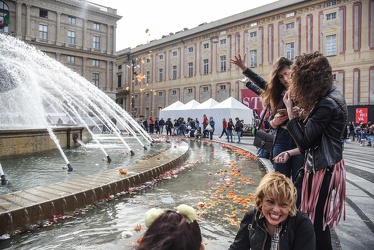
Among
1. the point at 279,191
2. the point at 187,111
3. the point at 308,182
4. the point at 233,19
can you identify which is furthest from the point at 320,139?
the point at 233,19

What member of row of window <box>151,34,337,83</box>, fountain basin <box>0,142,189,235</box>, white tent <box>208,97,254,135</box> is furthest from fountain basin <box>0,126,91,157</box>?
row of window <box>151,34,337,83</box>

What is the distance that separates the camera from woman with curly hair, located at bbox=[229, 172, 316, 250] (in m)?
1.80

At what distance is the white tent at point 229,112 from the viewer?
24.1m

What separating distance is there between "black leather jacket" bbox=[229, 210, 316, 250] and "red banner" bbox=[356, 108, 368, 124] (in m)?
28.0

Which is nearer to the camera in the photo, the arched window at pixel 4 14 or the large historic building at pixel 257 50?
the large historic building at pixel 257 50

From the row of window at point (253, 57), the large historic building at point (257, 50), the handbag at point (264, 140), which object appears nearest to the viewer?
the handbag at point (264, 140)

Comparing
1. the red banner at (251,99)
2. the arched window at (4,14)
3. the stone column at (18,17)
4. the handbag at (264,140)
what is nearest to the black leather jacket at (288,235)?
the handbag at (264,140)

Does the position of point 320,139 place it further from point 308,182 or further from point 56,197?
point 56,197

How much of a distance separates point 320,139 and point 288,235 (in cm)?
67

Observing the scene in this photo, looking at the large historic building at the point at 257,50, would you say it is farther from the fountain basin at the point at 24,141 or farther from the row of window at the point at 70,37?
the fountain basin at the point at 24,141

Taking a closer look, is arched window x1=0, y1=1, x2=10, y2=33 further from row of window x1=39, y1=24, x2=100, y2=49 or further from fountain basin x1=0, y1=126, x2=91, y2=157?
fountain basin x1=0, y1=126, x2=91, y2=157

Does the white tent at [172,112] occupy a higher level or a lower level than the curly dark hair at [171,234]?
higher

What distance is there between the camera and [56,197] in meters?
3.45

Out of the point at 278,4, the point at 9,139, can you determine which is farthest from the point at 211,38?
the point at 9,139
